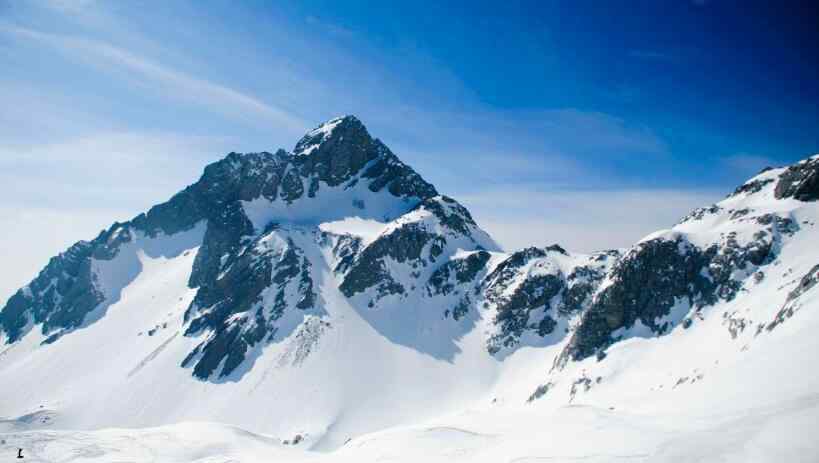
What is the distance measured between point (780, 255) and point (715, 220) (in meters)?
22.4

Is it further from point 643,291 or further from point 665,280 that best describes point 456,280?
point 665,280

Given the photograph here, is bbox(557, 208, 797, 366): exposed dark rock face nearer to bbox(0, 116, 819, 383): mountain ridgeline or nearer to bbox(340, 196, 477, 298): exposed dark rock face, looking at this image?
bbox(0, 116, 819, 383): mountain ridgeline

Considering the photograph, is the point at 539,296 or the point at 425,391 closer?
the point at 425,391

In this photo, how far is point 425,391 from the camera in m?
125

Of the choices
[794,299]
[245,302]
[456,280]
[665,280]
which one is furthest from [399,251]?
[794,299]

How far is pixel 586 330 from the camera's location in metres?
109

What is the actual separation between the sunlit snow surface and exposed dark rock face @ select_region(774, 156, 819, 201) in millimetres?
2577

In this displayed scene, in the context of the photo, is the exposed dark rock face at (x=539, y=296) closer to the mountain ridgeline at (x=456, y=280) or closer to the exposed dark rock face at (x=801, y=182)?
the mountain ridgeline at (x=456, y=280)

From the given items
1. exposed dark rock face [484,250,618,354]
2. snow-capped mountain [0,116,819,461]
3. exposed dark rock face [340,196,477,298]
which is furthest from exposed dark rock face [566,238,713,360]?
exposed dark rock face [340,196,477,298]

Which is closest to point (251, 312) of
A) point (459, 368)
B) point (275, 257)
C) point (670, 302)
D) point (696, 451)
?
point (275, 257)

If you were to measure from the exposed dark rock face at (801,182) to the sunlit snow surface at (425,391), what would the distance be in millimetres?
2577

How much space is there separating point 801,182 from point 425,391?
101605mm

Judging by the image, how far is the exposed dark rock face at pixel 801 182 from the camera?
10588 cm

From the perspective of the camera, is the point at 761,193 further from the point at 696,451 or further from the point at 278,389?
the point at 278,389
